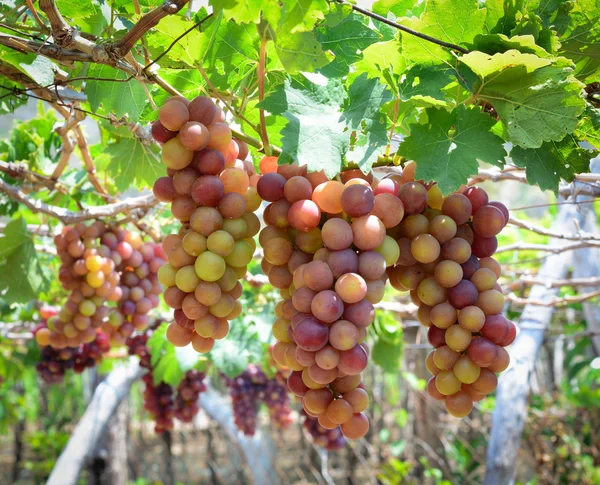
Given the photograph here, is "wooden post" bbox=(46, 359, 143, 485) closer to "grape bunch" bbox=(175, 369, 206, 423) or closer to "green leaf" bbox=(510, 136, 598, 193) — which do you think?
"grape bunch" bbox=(175, 369, 206, 423)

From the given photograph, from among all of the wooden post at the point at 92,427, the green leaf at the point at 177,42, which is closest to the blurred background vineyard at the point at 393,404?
the wooden post at the point at 92,427

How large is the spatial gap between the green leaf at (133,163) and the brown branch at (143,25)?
0.70 meters

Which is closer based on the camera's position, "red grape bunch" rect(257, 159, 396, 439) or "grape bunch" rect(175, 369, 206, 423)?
"red grape bunch" rect(257, 159, 396, 439)

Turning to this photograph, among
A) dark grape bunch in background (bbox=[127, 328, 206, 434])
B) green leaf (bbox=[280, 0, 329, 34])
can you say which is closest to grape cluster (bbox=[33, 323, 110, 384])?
dark grape bunch in background (bbox=[127, 328, 206, 434])

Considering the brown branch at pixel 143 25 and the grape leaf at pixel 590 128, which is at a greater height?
the brown branch at pixel 143 25

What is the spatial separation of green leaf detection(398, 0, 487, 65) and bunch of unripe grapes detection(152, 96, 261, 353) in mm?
266

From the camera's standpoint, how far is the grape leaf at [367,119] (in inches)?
25.4

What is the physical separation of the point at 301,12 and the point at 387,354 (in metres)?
1.70

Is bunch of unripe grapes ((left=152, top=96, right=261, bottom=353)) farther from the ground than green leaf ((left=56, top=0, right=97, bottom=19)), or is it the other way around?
green leaf ((left=56, top=0, right=97, bottom=19))

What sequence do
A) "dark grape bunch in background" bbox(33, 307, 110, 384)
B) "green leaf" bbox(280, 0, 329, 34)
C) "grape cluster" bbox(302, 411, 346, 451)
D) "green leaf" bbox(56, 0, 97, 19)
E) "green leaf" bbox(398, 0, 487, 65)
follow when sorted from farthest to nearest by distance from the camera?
"grape cluster" bbox(302, 411, 346, 451) < "dark grape bunch in background" bbox(33, 307, 110, 384) < "green leaf" bbox(56, 0, 97, 19) < "green leaf" bbox(398, 0, 487, 65) < "green leaf" bbox(280, 0, 329, 34)

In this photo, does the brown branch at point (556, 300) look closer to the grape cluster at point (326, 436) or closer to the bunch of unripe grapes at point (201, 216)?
the grape cluster at point (326, 436)

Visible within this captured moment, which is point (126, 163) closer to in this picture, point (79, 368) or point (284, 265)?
point (284, 265)

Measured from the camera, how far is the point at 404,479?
3.66 metres

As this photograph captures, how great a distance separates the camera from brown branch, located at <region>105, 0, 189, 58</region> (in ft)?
2.00
